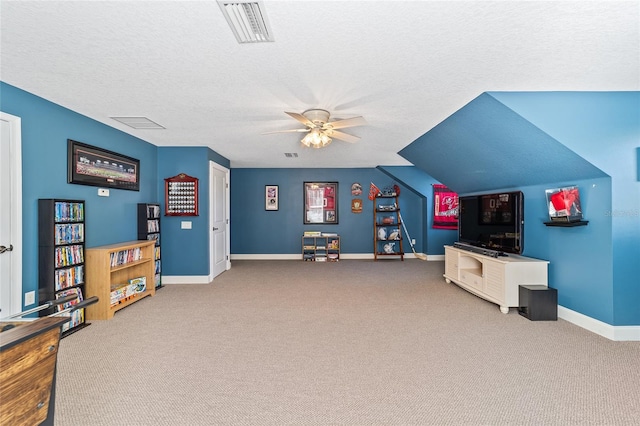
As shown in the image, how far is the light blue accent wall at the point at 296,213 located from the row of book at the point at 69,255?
4571 millimetres

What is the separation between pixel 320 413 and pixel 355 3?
246 cm

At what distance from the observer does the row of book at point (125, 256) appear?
3.88 meters

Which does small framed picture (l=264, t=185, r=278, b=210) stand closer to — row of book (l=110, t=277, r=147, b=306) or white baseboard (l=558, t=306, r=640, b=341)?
row of book (l=110, t=277, r=147, b=306)

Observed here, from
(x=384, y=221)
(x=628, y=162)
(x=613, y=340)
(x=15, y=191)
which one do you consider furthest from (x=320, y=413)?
(x=384, y=221)

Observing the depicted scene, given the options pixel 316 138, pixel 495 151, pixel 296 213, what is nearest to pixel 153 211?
pixel 316 138

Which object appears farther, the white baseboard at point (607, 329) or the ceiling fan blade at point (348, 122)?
the ceiling fan blade at point (348, 122)

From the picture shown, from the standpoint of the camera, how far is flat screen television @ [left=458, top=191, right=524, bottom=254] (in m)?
4.06

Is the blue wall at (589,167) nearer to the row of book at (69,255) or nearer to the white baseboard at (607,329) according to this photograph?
the white baseboard at (607,329)

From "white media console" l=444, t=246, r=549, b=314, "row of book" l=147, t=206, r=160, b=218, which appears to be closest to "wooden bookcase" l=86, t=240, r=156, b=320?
"row of book" l=147, t=206, r=160, b=218

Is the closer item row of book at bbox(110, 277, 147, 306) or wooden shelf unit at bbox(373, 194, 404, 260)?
row of book at bbox(110, 277, 147, 306)

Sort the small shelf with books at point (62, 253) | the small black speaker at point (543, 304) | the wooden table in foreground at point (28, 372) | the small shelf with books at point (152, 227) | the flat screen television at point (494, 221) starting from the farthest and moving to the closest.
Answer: the small shelf with books at point (152, 227) → the flat screen television at point (494, 221) → the small black speaker at point (543, 304) → the small shelf with books at point (62, 253) → the wooden table in foreground at point (28, 372)

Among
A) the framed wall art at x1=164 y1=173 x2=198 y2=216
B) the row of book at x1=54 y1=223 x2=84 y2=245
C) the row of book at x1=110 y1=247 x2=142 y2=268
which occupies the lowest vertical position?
the row of book at x1=110 y1=247 x2=142 y2=268

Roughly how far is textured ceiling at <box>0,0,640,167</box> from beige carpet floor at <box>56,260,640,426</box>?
241 centimetres

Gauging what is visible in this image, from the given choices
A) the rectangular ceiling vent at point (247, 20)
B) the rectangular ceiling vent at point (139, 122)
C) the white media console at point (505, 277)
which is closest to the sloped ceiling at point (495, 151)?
the white media console at point (505, 277)
